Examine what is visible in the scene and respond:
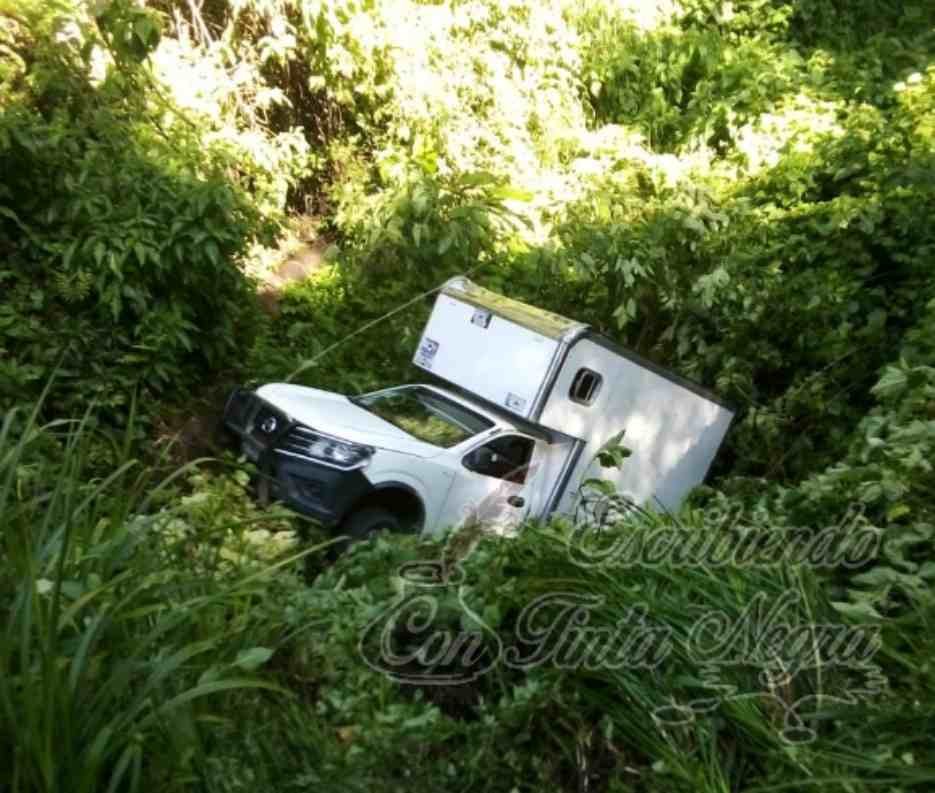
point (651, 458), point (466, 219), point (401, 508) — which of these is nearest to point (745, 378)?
point (651, 458)

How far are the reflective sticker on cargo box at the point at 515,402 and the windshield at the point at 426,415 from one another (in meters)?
0.23

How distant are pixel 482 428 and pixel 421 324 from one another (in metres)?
2.08

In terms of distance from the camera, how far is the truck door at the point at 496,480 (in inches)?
286

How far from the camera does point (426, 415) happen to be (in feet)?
25.5

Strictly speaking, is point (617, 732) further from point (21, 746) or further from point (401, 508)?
point (401, 508)

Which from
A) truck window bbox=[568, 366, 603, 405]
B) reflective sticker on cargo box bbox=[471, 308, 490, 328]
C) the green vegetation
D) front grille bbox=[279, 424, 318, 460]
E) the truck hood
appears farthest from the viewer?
reflective sticker on cargo box bbox=[471, 308, 490, 328]

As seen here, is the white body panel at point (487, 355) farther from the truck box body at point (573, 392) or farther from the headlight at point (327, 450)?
the headlight at point (327, 450)

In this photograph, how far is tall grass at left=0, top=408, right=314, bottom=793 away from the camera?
2.01 metres

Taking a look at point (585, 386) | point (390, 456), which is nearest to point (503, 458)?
point (585, 386)

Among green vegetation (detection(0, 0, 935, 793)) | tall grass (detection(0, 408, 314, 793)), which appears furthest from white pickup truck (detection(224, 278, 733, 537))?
tall grass (detection(0, 408, 314, 793))

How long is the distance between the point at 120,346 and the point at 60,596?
19.5 ft

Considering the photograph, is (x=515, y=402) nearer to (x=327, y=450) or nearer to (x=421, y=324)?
(x=327, y=450)

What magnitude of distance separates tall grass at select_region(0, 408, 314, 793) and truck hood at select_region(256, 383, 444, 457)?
4182 mm

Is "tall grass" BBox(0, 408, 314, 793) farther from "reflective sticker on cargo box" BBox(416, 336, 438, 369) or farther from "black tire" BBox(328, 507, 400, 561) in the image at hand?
"reflective sticker on cargo box" BBox(416, 336, 438, 369)
